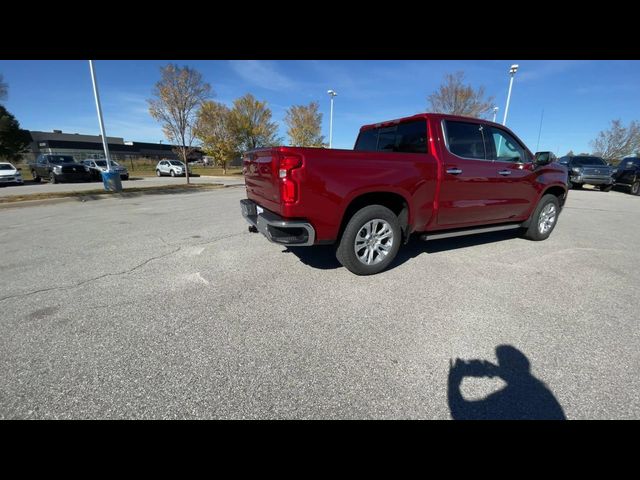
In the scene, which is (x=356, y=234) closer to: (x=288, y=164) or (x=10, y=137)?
(x=288, y=164)

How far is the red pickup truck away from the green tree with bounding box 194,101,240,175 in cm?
2996

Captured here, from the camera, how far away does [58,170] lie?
17953 mm

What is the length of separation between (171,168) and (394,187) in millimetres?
32000

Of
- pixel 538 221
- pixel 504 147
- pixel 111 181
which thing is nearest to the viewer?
pixel 504 147

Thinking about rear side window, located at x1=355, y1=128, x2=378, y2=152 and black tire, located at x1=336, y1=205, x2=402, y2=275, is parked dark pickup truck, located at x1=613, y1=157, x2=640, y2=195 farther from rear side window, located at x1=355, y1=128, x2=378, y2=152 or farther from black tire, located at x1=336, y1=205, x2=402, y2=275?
black tire, located at x1=336, y1=205, x2=402, y2=275

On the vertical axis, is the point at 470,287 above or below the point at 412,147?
below

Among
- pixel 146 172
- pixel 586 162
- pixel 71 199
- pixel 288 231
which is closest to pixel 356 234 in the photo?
pixel 288 231

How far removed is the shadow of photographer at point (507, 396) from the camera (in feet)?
5.61

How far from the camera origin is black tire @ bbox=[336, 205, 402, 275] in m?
3.49

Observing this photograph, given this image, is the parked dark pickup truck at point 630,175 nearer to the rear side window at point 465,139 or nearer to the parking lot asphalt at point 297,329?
the parking lot asphalt at point 297,329
